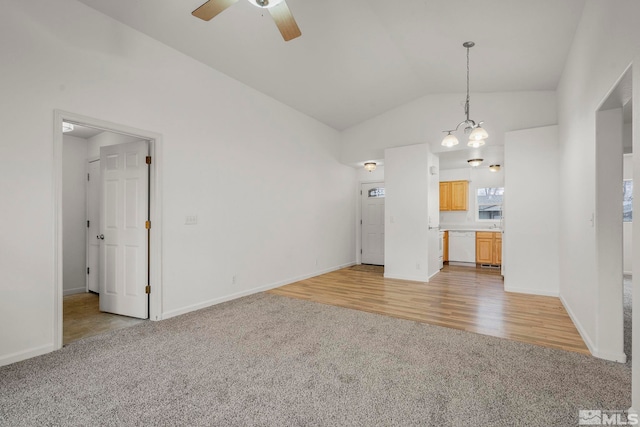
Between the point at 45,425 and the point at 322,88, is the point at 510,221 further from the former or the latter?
the point at 45,425

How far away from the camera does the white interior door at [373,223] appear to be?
793cm

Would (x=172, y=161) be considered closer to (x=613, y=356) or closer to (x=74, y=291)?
(x=74, y=291)

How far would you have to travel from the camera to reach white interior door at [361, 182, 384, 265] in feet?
26.0

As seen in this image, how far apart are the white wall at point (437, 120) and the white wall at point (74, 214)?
5284mm

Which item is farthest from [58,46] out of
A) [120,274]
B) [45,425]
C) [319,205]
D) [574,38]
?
[574,38]

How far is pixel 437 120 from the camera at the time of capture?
19.1 feet

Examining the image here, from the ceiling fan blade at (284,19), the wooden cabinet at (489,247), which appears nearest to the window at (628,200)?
the wooden cabinet at (489,247)

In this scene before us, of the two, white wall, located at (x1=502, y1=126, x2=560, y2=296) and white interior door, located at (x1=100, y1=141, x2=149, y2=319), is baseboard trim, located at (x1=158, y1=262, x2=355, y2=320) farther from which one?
white wall, located at (x1=502, y1=126, x2=560, y2=296)

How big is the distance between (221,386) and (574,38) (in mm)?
5140

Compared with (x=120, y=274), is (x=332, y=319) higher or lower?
lower

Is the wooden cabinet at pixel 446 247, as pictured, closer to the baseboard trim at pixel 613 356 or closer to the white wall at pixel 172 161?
the white wall at pixel 172 161

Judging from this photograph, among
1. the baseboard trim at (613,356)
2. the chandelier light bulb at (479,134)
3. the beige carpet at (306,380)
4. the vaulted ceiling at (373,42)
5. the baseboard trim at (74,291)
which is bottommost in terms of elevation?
the baseboard trim at (74,291)

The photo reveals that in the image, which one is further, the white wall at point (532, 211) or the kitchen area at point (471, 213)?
the kitchen area at point (471, 213)

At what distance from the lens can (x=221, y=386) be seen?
2.25 m
